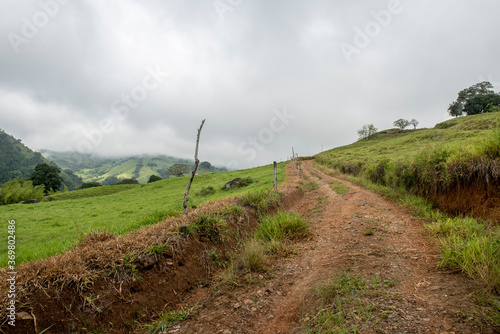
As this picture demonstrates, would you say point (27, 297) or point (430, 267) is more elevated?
point (27, 297)

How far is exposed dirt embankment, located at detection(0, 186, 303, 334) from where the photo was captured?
113 inches

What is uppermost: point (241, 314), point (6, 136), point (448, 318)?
point (6, 136)

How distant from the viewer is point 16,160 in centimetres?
12812

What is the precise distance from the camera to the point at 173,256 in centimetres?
448

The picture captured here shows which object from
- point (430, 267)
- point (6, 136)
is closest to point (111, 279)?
point (430, 267)

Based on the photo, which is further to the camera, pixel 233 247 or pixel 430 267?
pixel 233 247

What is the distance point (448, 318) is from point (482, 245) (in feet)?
6.66

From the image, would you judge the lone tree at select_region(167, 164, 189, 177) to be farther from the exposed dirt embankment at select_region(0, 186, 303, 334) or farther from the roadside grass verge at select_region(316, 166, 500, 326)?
the roadside grass verge at select_region(316, 166, 500, 326)

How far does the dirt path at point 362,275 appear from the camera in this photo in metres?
2.52

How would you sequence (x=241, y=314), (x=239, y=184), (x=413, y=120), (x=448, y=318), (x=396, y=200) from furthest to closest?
(x=413, y=120), (x=239, y=184), (x=396, y=200), (x=241, y=314), (x=448, y=318)

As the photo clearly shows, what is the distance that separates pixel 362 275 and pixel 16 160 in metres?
191

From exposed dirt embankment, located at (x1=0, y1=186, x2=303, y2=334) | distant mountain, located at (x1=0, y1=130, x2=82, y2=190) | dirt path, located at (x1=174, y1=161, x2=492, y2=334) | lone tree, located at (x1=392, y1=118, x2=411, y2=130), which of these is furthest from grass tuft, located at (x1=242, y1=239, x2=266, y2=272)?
distant mountain, located at (x1=0, y1=130, x2=82, y2=190)

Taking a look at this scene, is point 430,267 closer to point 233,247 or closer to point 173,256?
point 233,247

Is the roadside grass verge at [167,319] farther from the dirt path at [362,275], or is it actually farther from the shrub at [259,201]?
the shrub at [259,201]
